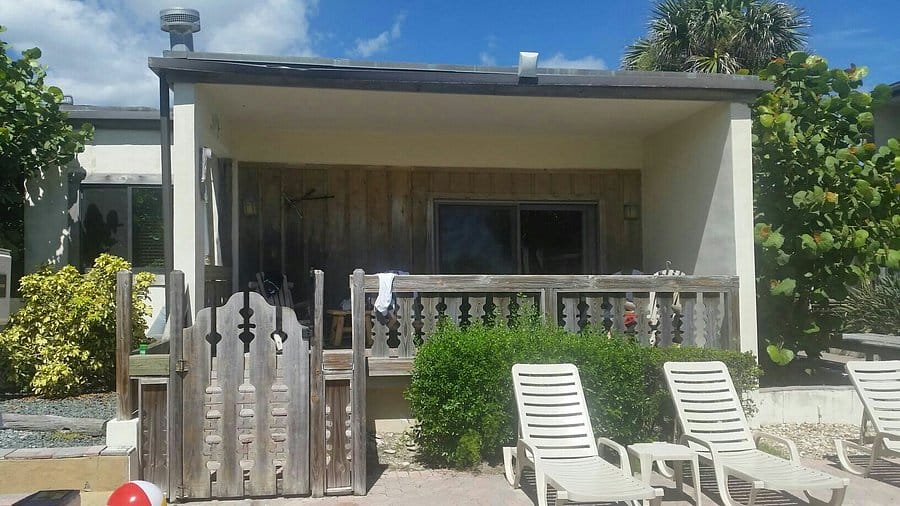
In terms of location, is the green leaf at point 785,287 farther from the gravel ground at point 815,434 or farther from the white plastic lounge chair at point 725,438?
the white plastic lounge chair at point 725,438

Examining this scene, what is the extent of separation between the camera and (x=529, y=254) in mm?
9930

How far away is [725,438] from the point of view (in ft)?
19.4

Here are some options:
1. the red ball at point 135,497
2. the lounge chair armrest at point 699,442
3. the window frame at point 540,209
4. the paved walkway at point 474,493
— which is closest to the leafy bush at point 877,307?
the window frame at point 540,209

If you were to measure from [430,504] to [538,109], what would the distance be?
14.9 ft

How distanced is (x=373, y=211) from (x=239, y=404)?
4559 millimetres

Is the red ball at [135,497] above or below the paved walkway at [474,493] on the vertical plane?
above

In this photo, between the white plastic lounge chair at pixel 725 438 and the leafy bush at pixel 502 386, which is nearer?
the white plastic lounge chair at pixel 725 438

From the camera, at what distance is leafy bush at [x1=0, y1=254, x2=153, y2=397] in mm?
7219

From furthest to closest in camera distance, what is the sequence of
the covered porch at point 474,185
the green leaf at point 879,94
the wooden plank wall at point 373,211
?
the wooden plank wall at point 373,211, the green leaf at point 879,94, the covered porch at point 474,185

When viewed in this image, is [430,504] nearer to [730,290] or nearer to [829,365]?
[730,290]

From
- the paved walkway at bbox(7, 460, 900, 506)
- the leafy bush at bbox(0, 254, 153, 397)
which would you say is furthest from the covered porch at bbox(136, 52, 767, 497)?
the leafy bush at bbox(0, 254, 153, 397)

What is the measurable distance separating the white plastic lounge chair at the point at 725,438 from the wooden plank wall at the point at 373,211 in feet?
12.4

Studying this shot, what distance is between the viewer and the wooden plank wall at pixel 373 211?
30.2 feet

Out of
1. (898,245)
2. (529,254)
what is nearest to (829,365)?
(898,245)
